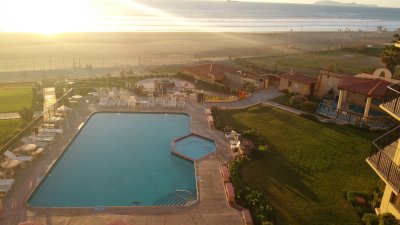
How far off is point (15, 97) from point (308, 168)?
25.4m

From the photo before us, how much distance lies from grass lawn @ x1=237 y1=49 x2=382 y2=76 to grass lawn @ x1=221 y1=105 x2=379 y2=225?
2302 centimetres

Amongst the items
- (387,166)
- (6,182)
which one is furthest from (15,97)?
(387,166)

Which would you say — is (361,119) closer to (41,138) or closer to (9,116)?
(41,138)

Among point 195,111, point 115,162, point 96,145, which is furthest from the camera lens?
point 195,111

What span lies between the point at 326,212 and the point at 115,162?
1160cm

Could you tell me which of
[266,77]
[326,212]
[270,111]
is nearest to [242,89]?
[266,77]

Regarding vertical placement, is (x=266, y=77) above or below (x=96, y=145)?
above

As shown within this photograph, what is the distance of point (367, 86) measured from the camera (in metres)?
26.9

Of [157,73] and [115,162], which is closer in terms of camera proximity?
[115,162]

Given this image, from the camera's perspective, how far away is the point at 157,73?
136 ft

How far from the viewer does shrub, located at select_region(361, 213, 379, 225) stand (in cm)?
1379

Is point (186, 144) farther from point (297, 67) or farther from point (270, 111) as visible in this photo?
point (297, 67)

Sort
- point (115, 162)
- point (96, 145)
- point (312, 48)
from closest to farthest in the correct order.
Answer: point (115, 162) → point (96, 145) → point (312, 48)

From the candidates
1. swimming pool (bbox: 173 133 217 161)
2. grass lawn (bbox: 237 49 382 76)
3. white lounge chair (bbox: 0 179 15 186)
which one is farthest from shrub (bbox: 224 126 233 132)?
grass lawn (bbox: 237 49 382 76)
